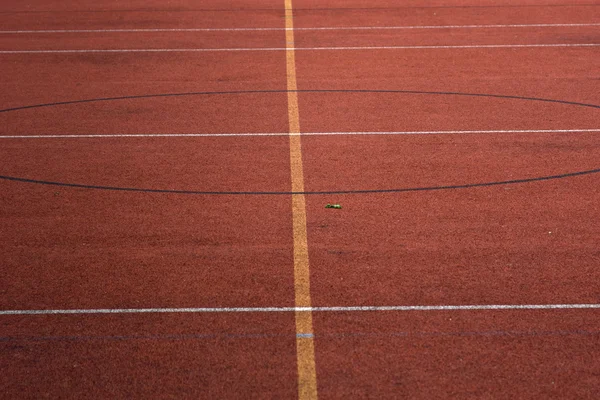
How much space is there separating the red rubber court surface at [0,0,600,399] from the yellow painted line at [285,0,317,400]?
0.02 m

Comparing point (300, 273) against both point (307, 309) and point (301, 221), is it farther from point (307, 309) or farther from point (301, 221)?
point (301, 221)

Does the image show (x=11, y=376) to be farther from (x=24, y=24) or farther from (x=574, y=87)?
(x=24, y=24)

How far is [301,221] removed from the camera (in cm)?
748

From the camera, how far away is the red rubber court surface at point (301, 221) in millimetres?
5340

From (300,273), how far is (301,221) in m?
1.03

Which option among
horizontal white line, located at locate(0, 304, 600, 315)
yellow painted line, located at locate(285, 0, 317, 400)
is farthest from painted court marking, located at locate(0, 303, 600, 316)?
yellow painted line, located at locate(285, 0, 317, 400)

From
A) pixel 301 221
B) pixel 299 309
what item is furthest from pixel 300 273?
pixel 301 221

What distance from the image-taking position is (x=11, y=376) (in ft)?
17.1

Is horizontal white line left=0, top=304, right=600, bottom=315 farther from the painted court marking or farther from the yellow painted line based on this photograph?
Result: the yellow painted line

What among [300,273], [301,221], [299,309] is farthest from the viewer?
[301,221]

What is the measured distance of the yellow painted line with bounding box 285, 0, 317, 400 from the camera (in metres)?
5.19

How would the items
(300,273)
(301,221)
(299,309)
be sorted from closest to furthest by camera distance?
1. (299,309)
2. (300,273)
3. (301,221)

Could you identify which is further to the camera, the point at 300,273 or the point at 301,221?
the point at 301,221

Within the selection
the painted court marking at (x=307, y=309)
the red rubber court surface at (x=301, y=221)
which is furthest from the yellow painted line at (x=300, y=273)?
the painted court marking at (x=307, y=309)
